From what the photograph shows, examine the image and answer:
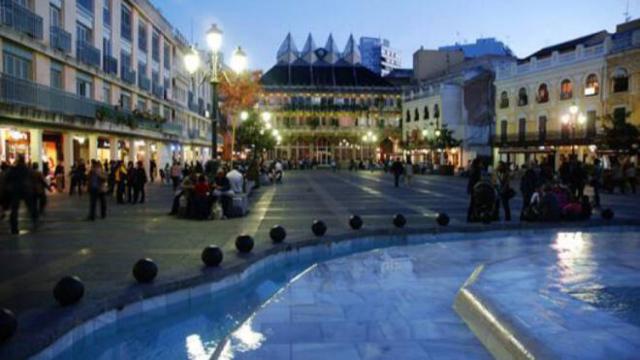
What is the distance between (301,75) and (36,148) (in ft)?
260

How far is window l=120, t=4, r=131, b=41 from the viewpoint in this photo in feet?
122

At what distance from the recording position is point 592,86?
140 ft

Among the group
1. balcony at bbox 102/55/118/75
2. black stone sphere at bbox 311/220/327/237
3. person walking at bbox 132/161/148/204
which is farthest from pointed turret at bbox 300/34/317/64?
black stone sphere at bbox 311/220/327/237

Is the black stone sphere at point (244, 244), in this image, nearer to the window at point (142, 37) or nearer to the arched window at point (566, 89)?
the window at point (142, 37)

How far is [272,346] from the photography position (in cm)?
601

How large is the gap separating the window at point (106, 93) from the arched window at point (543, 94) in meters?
32.2

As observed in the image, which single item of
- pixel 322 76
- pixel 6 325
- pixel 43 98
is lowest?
pixel 6 325

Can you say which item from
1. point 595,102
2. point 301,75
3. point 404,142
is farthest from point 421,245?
point 301,75

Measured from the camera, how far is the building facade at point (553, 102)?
139 feet

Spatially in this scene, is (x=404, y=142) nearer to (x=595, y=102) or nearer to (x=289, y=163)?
(x=289, y=163)

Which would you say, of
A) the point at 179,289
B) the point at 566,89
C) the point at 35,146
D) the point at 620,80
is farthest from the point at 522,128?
the point at 179,289

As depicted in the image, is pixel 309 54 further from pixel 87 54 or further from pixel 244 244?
pixel 244 244

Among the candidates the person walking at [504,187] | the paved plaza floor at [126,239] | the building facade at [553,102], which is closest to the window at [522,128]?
the building facade at [553,102]

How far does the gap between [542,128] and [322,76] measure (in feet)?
191
